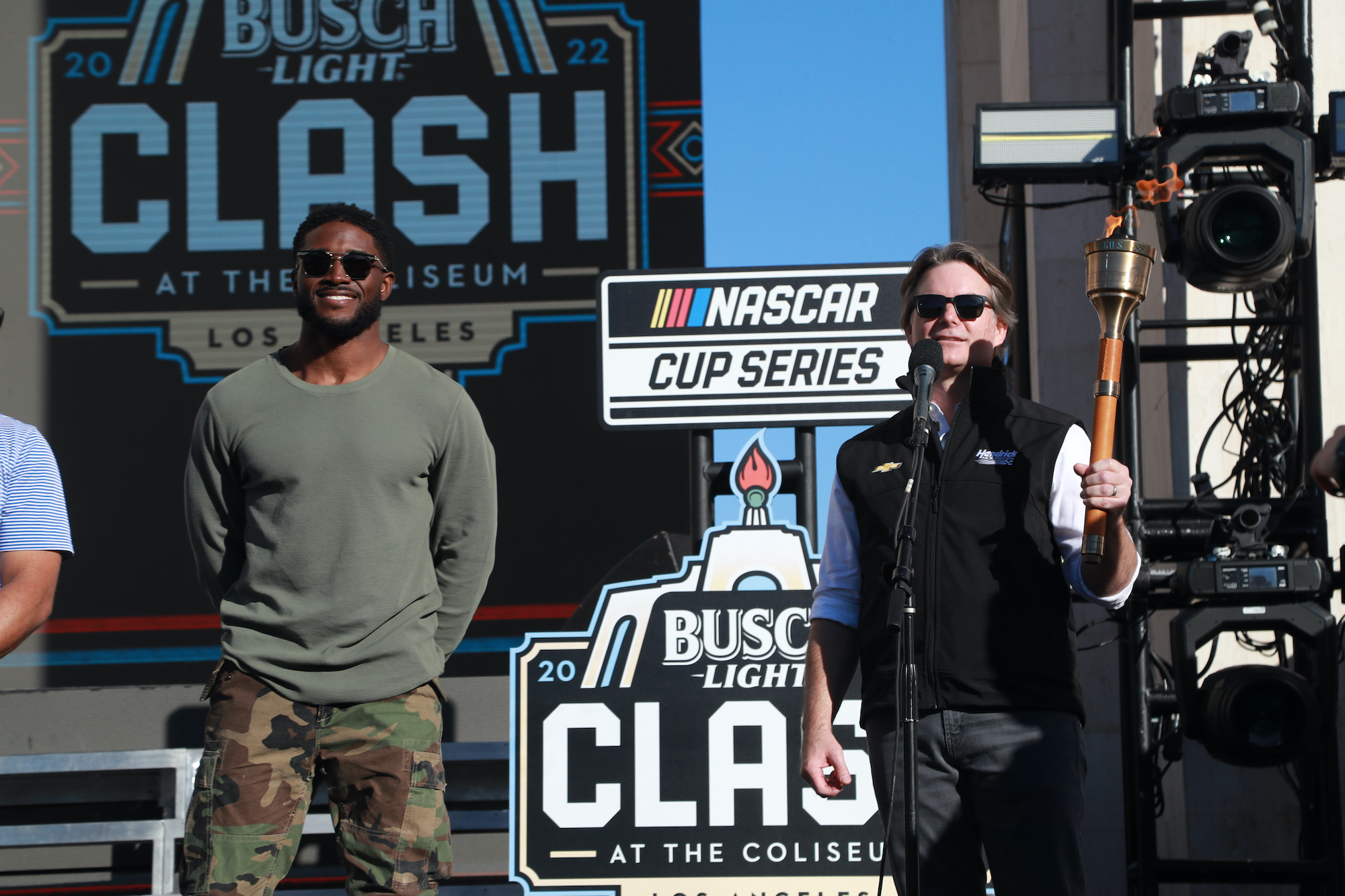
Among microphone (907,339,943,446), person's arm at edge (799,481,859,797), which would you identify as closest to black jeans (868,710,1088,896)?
person's arm at edge (799,481,859,797)

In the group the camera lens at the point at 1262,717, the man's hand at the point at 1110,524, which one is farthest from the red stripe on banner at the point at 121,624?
the man's hand at the point at 1110,524

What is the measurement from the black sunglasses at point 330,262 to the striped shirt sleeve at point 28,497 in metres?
0.58

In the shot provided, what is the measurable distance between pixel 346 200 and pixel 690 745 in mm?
5881

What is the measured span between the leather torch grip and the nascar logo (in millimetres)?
2127

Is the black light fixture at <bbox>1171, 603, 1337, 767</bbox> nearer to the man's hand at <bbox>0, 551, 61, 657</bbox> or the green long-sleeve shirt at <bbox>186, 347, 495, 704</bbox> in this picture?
the green long-sleeve shirt at <bbox>186, 347, 495, 704</bbox>

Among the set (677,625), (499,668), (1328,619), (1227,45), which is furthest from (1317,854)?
(499,668)

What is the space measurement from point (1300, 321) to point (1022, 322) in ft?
11.4

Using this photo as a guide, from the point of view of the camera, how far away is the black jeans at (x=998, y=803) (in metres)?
2.28

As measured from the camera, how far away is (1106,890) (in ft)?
20.2

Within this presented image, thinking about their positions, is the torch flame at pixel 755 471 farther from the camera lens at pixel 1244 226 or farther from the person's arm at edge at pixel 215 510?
the person's arm at edge at pixel 215 510

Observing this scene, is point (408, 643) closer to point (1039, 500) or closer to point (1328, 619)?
point (1039, 500)

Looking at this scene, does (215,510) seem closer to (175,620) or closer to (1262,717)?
(1262,717)

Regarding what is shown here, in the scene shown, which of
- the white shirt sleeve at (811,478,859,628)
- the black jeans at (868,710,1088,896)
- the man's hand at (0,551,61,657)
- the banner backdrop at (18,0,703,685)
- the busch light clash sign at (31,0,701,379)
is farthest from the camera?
the busch light clash sign at (31,0,701,379)

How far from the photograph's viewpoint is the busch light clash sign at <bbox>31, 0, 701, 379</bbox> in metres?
9.06
